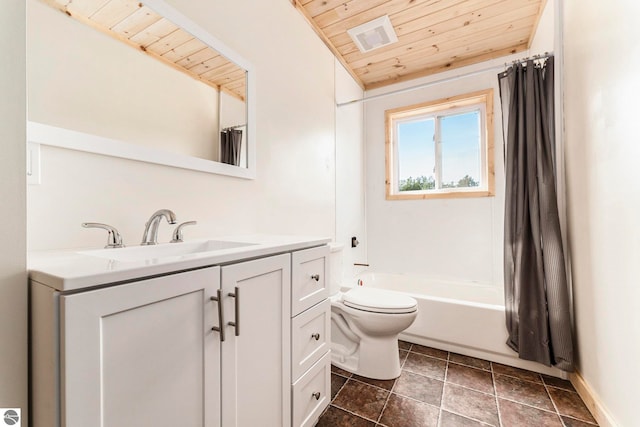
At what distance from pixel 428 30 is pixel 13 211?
8.88 ft

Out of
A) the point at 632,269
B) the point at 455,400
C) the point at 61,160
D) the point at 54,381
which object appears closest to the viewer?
the point at 54,381

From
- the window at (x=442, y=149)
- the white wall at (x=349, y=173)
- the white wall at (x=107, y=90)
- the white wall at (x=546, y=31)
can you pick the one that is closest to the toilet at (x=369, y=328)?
the white wall at (x=349, y=173)

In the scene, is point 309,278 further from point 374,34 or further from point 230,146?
point 374,34

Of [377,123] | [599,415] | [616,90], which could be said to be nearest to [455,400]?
[599,415]

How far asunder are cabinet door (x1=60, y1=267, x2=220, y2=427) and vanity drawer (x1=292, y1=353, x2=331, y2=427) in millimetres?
428

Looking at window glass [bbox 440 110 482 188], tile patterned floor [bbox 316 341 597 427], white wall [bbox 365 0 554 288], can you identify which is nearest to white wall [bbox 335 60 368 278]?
white wall [bbox 365 0 554 288]

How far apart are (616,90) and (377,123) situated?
2.14 meters

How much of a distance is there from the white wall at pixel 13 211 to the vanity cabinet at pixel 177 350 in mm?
23

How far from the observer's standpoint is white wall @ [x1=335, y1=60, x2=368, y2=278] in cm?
261

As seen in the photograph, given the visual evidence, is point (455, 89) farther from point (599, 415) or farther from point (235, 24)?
point (599, 415)

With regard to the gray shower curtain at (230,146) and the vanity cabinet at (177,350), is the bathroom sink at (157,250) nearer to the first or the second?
the vanity cabinet at (177,350)

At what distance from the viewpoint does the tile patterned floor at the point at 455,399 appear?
1.30 metres

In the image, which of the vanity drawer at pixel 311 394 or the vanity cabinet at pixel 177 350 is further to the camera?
the vanity drawer at pixel 311 394

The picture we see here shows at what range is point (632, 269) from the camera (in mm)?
1049
